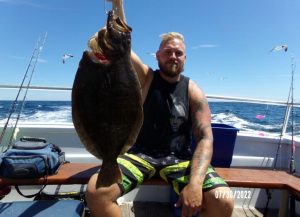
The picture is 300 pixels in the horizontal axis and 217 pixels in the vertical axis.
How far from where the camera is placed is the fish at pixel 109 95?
1.45 m

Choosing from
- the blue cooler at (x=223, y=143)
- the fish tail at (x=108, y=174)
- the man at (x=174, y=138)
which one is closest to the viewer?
the fish tail at (x=108, y=174)

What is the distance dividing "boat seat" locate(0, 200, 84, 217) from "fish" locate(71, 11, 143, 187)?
0.86 m

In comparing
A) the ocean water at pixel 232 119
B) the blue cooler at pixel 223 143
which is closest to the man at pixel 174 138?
the blue cooler at pixel 223 143

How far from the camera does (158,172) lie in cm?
246

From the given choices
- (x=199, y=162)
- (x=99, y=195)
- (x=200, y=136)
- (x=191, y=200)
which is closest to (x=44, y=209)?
(x=99, y=195)

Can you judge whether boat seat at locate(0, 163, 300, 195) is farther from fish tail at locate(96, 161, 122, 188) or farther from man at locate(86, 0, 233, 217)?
fish tail at locate(96, 161, 122, 188)

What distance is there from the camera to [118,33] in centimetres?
144

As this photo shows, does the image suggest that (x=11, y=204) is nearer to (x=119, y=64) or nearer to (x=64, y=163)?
(x=64, y=163)

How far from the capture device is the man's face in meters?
2.57

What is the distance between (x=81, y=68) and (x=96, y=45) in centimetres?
14

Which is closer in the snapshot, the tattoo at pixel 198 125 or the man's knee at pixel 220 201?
the man's knee at pixel 220 201

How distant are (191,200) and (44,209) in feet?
3.77

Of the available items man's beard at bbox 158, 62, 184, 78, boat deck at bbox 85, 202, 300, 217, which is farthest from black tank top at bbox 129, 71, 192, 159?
boat deck at bbox 85, 202, 300, 217

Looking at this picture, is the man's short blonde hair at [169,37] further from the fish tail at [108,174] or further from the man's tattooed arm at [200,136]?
the fish tail at [108,174]
